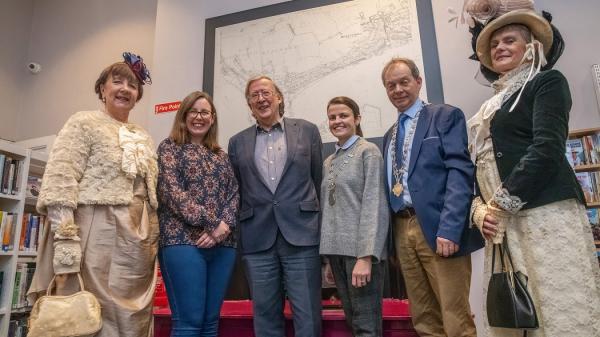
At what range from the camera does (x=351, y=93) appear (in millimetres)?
3107

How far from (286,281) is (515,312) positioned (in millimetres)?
915

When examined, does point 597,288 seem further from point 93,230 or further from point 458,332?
point 93,230

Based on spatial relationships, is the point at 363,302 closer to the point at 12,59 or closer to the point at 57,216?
the point at 57,216

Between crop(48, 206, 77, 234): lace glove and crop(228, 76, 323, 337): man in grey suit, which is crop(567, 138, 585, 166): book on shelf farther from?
crop(48, 206, 77, 234): lace glove

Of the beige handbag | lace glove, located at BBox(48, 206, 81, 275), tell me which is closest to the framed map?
lace glove, located at BBox(48, 206, 81, 275)

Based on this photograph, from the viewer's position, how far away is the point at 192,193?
6.19 ft

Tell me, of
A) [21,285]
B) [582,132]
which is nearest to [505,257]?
[582,132]

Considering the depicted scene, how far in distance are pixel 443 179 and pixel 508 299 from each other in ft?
1.78

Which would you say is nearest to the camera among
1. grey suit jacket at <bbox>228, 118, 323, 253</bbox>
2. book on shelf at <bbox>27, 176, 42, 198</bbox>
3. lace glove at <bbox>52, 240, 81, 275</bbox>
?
lace glove at <bbox>52, 240, 81, 275</bbox>

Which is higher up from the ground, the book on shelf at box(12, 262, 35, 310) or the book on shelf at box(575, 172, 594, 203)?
the book on shelf at box(575, 172, 594, 203)

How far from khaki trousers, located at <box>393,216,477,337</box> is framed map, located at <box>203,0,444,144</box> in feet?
4.61

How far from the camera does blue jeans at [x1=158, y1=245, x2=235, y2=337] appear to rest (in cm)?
174

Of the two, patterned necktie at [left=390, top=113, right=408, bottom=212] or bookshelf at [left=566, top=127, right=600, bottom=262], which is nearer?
patterned necktie at [left=390, top=113, right=408, bottom=212]

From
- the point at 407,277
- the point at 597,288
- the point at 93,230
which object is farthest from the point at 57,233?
the point at 597,288
